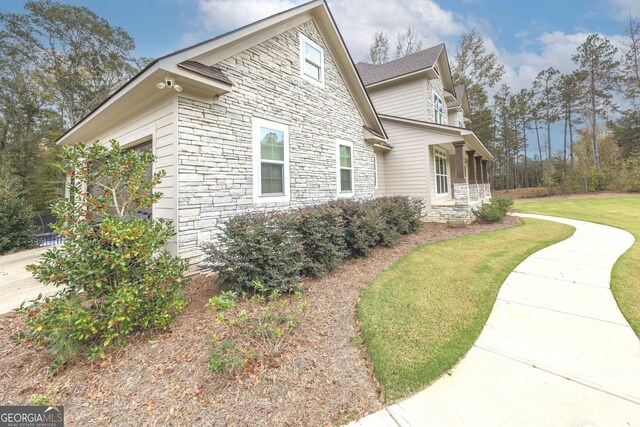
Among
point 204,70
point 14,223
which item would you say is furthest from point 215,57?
point 14,223

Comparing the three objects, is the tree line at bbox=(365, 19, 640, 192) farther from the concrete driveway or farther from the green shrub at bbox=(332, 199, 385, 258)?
the concrete driveway

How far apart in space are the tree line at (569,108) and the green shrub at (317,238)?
24459 mm

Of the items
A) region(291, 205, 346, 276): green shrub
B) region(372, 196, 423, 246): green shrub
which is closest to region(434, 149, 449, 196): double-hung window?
region(372, 196, 423, 246): green shrub

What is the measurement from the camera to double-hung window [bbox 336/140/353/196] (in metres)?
8.62

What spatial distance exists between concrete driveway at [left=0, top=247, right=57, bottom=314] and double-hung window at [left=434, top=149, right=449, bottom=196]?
1329cm

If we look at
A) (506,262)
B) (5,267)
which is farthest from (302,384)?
(5,267)

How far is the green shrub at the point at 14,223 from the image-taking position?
289 inches

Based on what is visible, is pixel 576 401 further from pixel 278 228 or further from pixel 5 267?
pixel 5 267

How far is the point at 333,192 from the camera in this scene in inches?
327

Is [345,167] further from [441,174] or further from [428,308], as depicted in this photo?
[441,174]

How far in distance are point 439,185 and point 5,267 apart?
1511 centimetres

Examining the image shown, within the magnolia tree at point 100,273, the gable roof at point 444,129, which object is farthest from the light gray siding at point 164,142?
the gable roof at point 444,129

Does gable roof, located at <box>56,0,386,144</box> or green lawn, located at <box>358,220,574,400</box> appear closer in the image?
green lawn, located at <box>358,220,574,400</box>

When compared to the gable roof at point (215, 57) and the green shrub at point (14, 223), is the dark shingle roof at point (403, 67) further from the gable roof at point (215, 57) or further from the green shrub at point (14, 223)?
the green shrub at point (14, 223)
